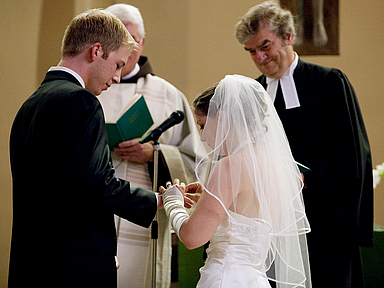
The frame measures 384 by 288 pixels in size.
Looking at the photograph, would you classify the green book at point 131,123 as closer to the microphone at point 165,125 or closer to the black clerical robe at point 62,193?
the microphone at point 165,125

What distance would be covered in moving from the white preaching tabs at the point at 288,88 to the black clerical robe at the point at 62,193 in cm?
166

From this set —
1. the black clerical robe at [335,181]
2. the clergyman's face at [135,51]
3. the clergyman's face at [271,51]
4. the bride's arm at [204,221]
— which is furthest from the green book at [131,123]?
the bride's arm at [204,221]

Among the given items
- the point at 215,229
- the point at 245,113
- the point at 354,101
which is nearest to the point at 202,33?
the point at 354,101

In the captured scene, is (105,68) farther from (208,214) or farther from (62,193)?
(208,214)

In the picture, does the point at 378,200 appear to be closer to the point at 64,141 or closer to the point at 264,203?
the point at 264,203

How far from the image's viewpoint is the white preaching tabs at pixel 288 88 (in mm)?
3154

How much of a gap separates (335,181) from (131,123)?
1.42 metres

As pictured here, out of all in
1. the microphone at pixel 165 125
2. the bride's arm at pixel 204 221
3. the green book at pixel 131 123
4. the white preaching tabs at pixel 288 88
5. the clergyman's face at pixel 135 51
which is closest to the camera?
the bride's arm at pixel 204 221

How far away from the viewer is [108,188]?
1913 millimetres

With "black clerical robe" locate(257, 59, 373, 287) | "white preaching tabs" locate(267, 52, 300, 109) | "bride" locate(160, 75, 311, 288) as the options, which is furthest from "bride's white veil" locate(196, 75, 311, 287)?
"white preaching tabs" locate(267, 52, 300, 109)

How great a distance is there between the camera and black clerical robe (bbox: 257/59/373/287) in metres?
2.86

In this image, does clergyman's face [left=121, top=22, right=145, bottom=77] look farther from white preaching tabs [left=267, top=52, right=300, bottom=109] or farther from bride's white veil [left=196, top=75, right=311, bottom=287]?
bride's white veil [left=196, top=75, right=311, bottom=287]

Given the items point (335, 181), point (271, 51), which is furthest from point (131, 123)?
point (335, 181)

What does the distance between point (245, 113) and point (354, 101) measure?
1.22 m
